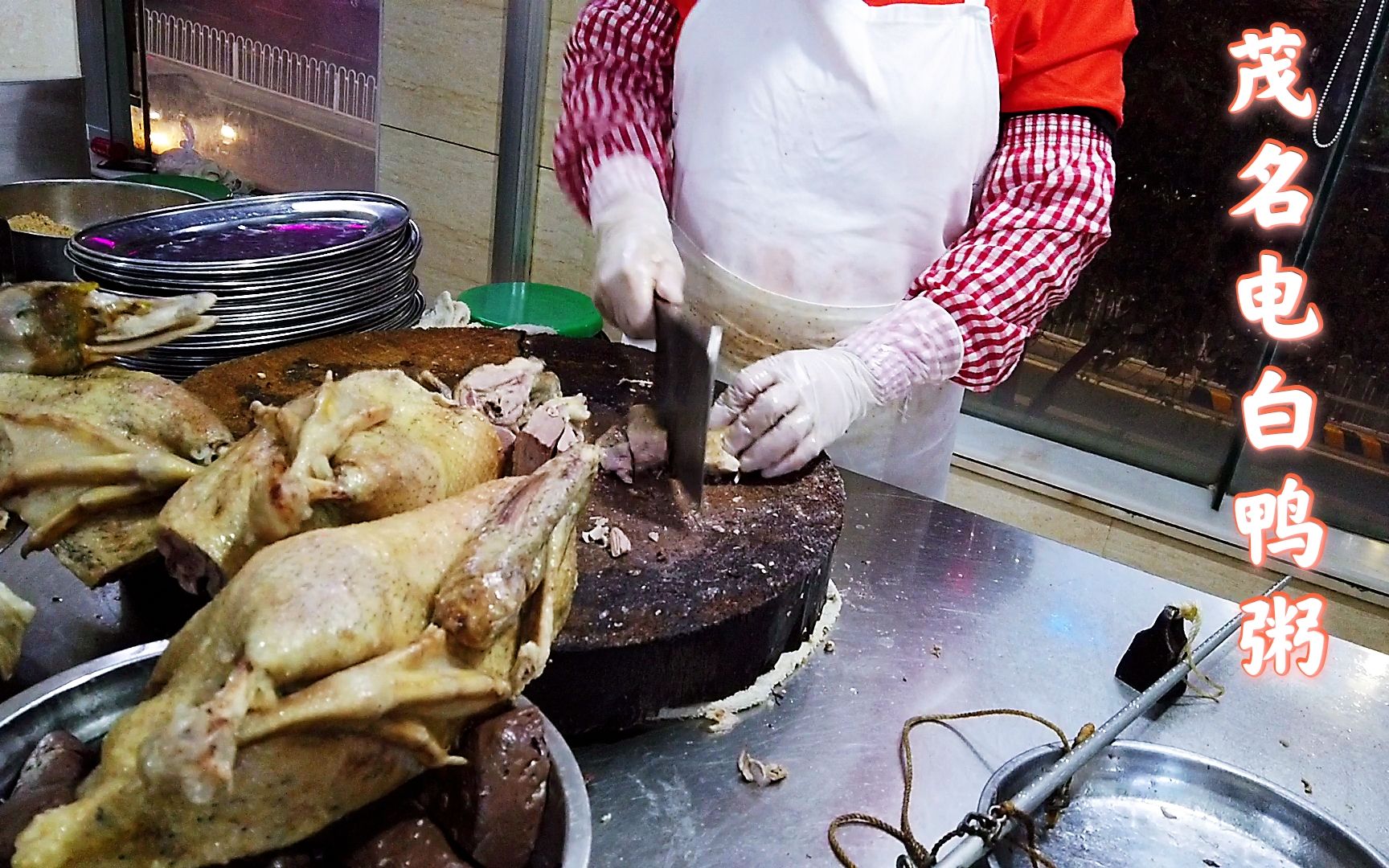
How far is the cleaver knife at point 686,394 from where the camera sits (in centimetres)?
174

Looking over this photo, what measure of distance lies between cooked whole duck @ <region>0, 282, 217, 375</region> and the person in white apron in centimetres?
98

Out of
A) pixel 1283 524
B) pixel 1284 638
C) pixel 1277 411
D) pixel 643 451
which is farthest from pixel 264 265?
pixel 1283 524

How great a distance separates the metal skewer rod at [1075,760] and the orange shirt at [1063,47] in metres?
1.19

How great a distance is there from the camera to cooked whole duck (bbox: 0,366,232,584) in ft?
4.16

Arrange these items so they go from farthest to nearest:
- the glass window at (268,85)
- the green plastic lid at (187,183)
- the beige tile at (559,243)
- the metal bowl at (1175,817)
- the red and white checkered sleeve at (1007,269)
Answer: the glass window at (268,85), the beige tile at (559,243), the green plastic lid at (187,183), the red and white checkered sleeve at (1007,269), the metal bowl at (1175,817)

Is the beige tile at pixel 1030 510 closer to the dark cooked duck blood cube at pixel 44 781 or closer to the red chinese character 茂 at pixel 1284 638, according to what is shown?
the red chinese character 茂 at pixel 1284 638

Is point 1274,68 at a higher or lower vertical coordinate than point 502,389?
higher

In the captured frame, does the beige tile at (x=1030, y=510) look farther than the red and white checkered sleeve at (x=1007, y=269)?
Yes

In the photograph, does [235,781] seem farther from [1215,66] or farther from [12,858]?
[1215,66]

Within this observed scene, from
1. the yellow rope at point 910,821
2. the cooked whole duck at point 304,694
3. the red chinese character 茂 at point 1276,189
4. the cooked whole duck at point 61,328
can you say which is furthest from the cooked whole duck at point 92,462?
the red chinese character 茂 at point 1276,189

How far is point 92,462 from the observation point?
1.27 m

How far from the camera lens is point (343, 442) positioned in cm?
133

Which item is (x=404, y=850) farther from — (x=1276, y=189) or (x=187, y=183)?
(x=1276, y=189)

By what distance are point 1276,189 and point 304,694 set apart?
376 centimetres
